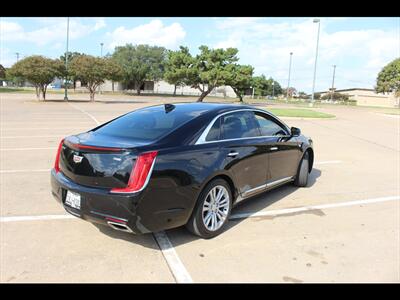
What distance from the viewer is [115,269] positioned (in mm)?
3459

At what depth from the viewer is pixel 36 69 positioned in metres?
33.4

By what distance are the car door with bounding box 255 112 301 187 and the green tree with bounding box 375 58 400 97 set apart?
6124cm

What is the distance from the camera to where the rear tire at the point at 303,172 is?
6304mm

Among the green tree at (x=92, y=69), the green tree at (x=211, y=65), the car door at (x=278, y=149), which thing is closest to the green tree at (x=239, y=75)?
the green tree at (x=211, y=65)

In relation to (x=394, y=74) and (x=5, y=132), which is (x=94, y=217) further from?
(x=394, y=74)

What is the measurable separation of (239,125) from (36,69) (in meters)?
33.3

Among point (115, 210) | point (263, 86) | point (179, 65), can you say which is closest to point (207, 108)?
point (115, 210)

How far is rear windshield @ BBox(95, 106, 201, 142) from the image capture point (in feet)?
13.4

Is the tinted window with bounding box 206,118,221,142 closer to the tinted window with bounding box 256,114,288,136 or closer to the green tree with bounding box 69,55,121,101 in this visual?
the tinted window with bounding box 256,114,288,136

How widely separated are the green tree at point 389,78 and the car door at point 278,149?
201 ft

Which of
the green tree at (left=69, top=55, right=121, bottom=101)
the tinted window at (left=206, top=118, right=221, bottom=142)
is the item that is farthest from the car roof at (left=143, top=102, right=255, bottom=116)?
the green tree at (left=69, top=55, right=121, bottom=101)

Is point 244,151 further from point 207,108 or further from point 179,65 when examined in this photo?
point 179,65

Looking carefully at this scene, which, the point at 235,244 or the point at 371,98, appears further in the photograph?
the point at 371,98

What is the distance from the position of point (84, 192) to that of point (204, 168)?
4.21 feet
